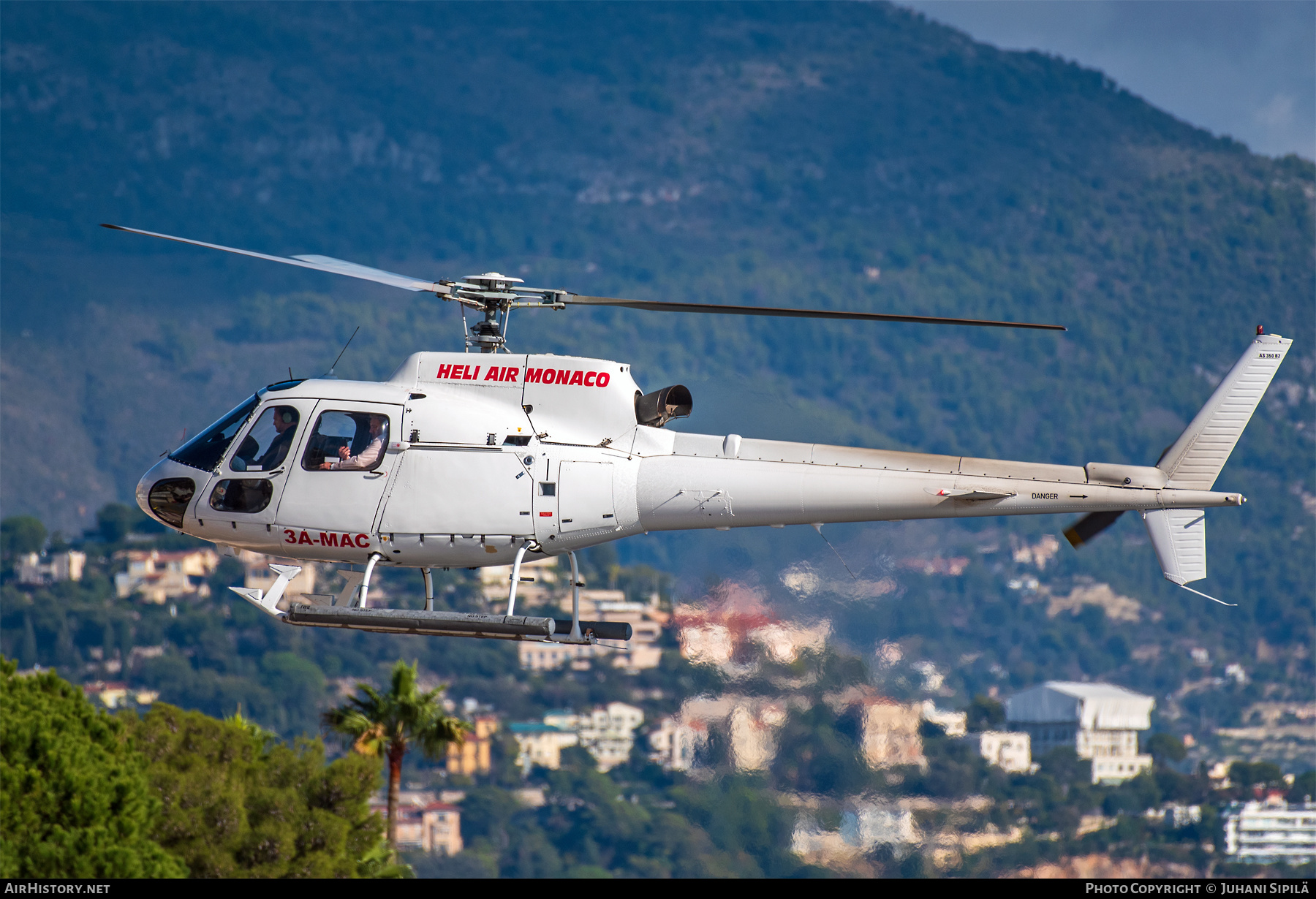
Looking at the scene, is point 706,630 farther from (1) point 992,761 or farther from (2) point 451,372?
(1) point 992,761

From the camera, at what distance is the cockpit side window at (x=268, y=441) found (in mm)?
21172

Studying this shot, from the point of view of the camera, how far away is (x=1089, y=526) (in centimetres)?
2022

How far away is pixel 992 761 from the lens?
309 ft

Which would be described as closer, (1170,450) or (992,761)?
(1170,450)

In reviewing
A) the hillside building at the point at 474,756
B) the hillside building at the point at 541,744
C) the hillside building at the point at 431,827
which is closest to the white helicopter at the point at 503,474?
the hillside building at the point at 431,827

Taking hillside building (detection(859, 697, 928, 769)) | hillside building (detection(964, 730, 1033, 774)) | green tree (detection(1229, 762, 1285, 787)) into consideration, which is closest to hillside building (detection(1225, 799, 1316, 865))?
green tree (detection(1229, 762, 1285, 787))

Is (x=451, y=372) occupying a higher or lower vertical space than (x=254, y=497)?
higher

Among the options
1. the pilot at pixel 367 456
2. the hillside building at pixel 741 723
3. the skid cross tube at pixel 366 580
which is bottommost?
the hillside building at pixel 741 723

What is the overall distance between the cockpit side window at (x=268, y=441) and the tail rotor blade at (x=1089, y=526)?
8.76 m

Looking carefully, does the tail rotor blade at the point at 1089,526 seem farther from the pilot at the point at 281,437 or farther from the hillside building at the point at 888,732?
the hillside building at the point at 888,732

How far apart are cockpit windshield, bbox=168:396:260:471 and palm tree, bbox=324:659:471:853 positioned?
2408 cm

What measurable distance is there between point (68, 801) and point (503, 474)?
781 inches
